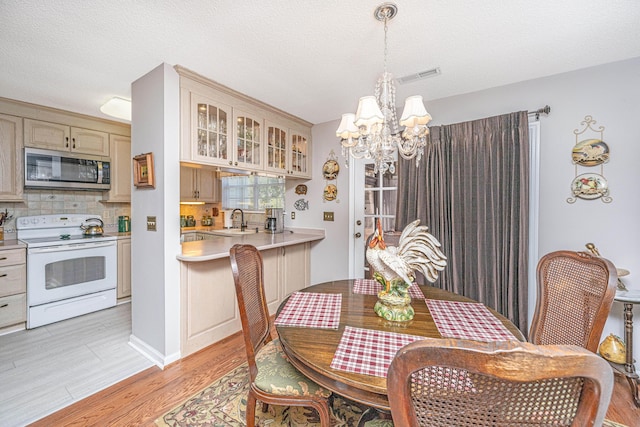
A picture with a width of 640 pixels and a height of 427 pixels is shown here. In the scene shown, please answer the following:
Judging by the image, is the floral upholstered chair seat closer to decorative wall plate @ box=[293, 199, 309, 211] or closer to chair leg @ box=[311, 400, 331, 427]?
chair leg @ box=[311, 400, 331, 427]

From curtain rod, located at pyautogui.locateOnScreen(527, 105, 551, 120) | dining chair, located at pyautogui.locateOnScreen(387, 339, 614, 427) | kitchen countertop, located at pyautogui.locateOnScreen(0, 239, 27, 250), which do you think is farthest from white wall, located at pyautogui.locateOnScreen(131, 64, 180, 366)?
curtain rod, located at pyautogui.locateOnScreen(527, 105, 551, 120)

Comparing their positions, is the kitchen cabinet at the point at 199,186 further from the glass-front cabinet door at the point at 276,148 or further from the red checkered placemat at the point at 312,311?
the red checkered placemat at the point at 312,311

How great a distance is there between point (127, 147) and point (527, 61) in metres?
4.40

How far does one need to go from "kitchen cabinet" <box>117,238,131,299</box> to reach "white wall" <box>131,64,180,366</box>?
1355 millimetres

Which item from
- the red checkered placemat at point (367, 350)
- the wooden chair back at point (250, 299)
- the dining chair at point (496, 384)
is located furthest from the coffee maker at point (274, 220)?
the dining chair at point (496, 384)

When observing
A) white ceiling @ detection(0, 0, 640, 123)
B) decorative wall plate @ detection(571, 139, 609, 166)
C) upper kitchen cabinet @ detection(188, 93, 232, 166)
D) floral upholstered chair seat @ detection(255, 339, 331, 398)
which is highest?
white ceiling @ detection(0, 0, 640, 123)

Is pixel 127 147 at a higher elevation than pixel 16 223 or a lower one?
higher

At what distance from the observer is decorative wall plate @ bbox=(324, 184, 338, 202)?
3300 millimetres

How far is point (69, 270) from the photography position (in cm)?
279

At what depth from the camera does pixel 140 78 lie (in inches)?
85.5

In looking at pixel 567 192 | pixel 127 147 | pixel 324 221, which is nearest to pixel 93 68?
pixel 127 147

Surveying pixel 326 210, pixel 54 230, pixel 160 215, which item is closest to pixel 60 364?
pixel 160 215

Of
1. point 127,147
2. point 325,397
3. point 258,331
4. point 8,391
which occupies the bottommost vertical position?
point 8,391

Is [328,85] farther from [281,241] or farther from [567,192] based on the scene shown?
[567,192]
